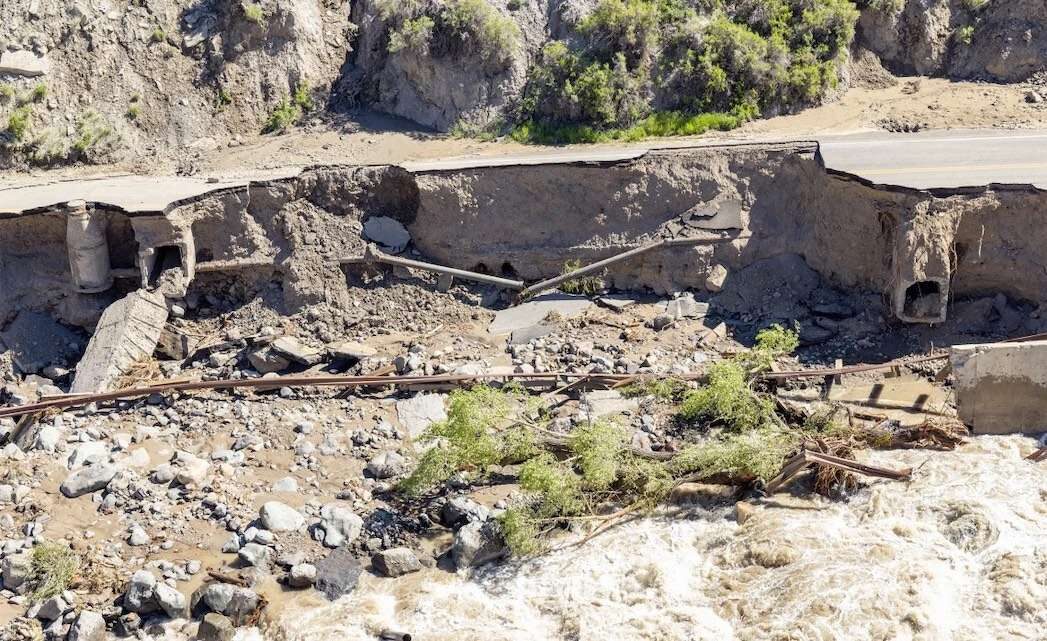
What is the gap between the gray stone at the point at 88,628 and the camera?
1023cm

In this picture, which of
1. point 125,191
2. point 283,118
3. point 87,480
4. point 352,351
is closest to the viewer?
point 87,480

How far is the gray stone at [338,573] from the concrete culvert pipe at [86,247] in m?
6.80

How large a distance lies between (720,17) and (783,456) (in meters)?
9.53

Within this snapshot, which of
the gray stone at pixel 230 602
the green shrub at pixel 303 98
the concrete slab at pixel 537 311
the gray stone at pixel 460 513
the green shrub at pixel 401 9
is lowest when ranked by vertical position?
the gray stone at pixel 230 602

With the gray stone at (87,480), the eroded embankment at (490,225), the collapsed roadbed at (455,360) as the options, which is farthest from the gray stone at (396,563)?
the eroded embankment at (490,225)

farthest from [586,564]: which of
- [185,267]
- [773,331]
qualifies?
[185,267]

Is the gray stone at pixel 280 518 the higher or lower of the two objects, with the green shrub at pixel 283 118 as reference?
lower

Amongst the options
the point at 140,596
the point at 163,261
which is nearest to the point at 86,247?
the point at 163,261

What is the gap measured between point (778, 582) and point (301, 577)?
476 cm

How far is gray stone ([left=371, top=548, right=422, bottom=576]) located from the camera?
11109 mm

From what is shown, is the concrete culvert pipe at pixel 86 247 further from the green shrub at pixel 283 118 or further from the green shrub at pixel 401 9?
the green shrub at pixel 401 9

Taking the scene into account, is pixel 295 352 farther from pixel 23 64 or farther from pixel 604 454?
pixel 23 64

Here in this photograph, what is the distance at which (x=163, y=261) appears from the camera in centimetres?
1583

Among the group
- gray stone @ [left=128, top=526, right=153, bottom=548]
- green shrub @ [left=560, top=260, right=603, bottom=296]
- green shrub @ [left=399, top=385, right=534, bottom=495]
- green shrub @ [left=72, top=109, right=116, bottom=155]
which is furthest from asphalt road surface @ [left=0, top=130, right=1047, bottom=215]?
gray stone @ [left=128, top=526, right=153, bottom=548]
